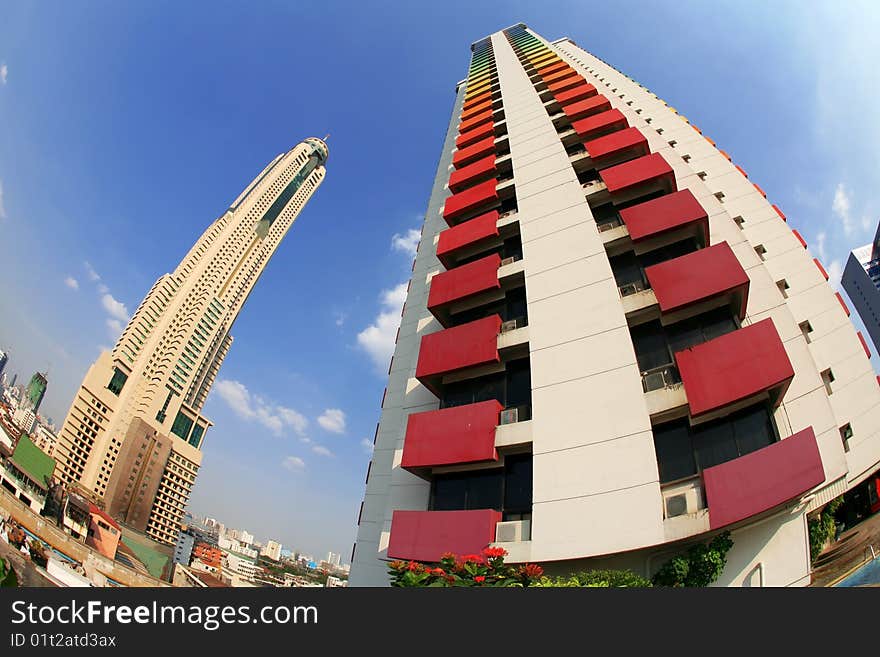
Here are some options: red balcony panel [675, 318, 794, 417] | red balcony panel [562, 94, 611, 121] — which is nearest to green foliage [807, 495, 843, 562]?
red balcony panel [675, 318, 794, 417]

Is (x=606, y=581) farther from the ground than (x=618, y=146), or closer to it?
closer to it

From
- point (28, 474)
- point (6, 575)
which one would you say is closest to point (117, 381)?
point (28, 474)

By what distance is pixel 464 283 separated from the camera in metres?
15.0

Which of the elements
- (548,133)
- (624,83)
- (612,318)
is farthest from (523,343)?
(624,83)

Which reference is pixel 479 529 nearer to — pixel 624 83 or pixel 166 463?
pixel 624 83

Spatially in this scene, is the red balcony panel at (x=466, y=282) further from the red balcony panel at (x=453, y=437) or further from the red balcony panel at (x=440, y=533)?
the red balcony panel at (x=440, y=533)

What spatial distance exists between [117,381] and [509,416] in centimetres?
13361

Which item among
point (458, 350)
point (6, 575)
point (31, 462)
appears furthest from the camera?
point (31, 462)

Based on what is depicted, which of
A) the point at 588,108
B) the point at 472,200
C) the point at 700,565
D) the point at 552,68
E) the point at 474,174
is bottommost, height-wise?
the point at 700,565

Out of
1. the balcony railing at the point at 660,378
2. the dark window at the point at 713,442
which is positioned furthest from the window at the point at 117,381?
the dark window at the point at 713,442

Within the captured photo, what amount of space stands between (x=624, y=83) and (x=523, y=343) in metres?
32.4

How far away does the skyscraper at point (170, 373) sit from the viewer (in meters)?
92.9

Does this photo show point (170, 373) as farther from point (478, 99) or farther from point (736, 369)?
point (736, 369)

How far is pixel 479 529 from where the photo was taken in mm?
9570
